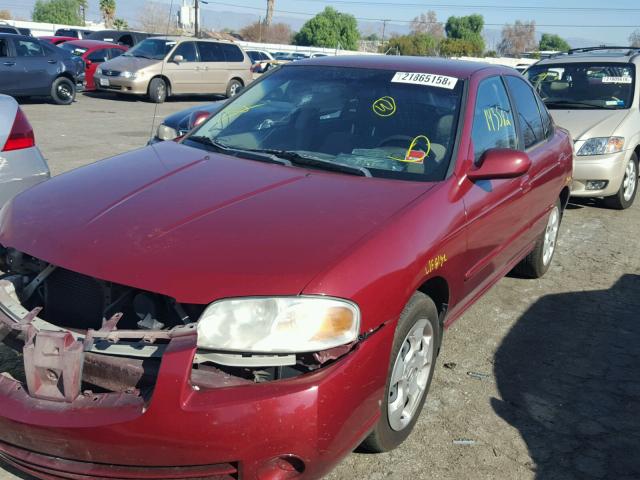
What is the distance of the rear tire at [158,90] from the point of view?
17.5 metres

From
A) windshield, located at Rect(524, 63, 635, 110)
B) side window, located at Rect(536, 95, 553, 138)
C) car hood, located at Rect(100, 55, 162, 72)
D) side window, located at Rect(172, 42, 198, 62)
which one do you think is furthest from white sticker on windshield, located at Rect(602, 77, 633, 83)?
side window, located at Rect(172, 42, 198, 62)

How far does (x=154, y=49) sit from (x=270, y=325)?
57.3 feet

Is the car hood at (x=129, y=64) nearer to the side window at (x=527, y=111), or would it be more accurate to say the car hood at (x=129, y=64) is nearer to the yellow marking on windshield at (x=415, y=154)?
the side window at (x=527, y=111)

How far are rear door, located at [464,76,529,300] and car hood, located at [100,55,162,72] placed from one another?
14801mm

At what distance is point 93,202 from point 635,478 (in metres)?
2.69

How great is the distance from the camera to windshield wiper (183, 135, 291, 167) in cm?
353

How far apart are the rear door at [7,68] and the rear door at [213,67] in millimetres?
5360

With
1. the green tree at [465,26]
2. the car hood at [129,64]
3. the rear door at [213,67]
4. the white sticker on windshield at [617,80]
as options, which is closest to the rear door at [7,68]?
the car hood at [129,64]

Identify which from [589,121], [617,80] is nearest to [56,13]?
[617,80]

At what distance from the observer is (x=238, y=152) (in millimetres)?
3664

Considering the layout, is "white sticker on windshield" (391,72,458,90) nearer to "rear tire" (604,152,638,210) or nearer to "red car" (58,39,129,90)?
"rear tire" (604,152,638,210)

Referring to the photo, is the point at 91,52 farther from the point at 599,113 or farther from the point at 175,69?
the point at 599,113

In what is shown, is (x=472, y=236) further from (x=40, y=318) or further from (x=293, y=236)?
(x=40, y=318)

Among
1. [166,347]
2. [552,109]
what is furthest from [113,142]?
[166,347]
